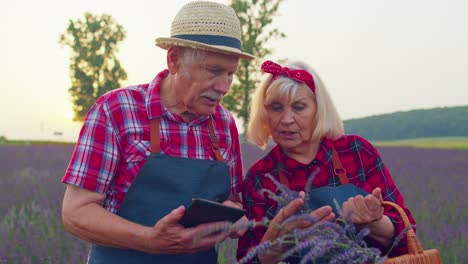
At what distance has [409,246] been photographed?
2.11 meters

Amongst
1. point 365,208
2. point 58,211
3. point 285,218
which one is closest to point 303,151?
point 365,208

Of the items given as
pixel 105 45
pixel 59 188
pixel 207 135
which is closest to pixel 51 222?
pixel 59 188

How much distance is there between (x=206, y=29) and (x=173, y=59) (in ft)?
0.56

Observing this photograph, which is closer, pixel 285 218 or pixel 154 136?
pixel 285 218

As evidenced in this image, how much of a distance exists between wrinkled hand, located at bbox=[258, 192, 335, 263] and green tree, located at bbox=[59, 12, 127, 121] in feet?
98.4

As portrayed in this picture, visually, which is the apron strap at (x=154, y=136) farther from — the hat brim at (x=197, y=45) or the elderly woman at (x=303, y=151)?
the elderly woman at (x=303, y=151)

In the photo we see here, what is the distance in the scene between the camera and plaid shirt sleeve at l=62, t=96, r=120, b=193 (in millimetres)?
2174

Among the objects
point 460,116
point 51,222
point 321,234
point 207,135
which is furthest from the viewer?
point 460,116

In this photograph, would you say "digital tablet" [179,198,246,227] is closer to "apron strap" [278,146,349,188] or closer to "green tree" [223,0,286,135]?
"apron strap" [278,146,349,188]

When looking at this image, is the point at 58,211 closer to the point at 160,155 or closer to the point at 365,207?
the point at 160,155

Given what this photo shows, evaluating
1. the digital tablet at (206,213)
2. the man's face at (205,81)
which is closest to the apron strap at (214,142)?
the man's face at (205,81)

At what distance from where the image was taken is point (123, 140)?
2.26 metres

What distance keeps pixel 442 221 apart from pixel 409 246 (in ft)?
10.1

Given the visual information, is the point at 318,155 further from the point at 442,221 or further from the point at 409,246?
the point at 442,221
